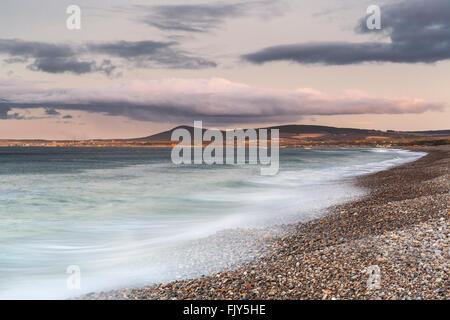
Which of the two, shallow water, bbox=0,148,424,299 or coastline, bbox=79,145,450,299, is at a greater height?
coastline, bbox=79,145,450,299

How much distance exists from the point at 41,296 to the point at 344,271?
700cm

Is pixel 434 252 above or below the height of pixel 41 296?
above

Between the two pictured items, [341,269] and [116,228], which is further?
[116,228]

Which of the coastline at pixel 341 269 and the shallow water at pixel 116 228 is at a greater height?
the coastline at pixel 341 269

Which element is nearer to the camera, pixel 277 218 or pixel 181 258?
pixel 181 258

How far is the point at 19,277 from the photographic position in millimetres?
9922

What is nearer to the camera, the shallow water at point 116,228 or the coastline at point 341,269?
the coastline at point 341,269

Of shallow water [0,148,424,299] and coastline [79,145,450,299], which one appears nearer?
coastline [79,145,450,299]

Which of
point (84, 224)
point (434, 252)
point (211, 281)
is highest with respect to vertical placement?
point (434, 252)

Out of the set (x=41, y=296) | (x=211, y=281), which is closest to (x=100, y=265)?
(x=41, y=296)

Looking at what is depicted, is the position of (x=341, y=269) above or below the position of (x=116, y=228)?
above
